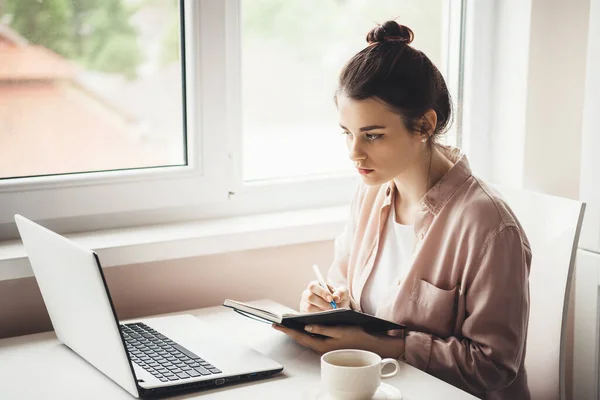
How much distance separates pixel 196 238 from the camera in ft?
6.07

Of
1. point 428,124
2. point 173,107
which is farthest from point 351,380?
point 173,107

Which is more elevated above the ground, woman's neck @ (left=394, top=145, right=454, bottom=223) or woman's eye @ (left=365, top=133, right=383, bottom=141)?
woman's eye @ (left=365, top=133, right=383, bottom=141)

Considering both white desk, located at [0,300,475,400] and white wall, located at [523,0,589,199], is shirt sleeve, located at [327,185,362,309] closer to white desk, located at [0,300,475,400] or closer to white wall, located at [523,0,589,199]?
white desk, located at [0,300,475,400]

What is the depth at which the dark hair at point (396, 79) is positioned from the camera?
5.15 feet

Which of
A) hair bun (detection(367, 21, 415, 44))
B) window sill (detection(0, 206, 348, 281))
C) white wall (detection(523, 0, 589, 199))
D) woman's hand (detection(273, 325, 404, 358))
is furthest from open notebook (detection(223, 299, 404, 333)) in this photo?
white wall (detection(523, 0, 589, 199))

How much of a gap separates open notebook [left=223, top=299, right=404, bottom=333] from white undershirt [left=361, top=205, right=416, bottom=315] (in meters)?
0.19

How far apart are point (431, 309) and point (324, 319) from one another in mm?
212

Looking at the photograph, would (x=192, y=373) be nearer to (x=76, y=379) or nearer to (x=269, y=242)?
(x=76, y=379)

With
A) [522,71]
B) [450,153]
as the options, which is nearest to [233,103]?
[450,153]

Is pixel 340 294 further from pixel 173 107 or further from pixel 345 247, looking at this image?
pixel 173 107

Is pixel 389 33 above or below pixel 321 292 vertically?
above

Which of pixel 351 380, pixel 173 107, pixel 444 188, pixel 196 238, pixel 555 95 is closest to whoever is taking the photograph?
pixel 351 380

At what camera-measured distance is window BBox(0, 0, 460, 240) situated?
1814 millimetres

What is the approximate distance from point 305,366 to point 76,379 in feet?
1.29
